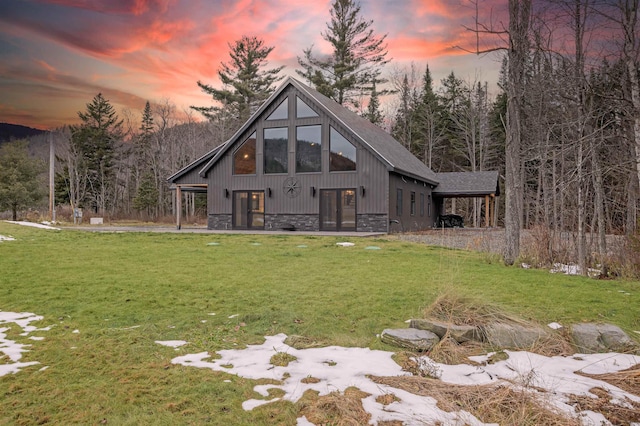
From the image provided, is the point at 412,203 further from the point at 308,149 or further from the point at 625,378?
the point at 625,378

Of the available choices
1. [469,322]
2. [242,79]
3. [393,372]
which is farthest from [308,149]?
[242,79]

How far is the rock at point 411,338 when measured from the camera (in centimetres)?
402

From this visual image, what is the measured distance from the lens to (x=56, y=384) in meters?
3.14

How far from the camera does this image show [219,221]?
22203mm

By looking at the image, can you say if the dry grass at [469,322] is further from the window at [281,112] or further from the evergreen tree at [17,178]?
the evergreen tree at [17,178]

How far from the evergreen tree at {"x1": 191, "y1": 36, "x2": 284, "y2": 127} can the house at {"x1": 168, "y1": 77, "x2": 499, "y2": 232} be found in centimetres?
1870

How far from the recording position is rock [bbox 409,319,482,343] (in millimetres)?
4203

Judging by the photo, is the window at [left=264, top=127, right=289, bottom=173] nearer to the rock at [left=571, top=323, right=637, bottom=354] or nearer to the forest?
the forest

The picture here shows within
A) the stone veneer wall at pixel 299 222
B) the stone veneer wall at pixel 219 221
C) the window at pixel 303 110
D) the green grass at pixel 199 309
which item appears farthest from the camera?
the stone veneer wall at pixel 219 221

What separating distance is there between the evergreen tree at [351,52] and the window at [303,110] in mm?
16269

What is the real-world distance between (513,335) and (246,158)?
748 inches

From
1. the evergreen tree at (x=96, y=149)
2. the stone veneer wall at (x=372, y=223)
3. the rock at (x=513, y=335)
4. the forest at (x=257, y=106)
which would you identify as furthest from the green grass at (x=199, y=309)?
the evergreen tree at (x=96, y=149)

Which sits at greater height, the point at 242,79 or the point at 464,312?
the point at 242,79

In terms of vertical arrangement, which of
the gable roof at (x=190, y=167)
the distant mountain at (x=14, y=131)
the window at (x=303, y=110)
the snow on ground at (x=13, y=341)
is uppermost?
the distant mountain at (x=14, y=131)
